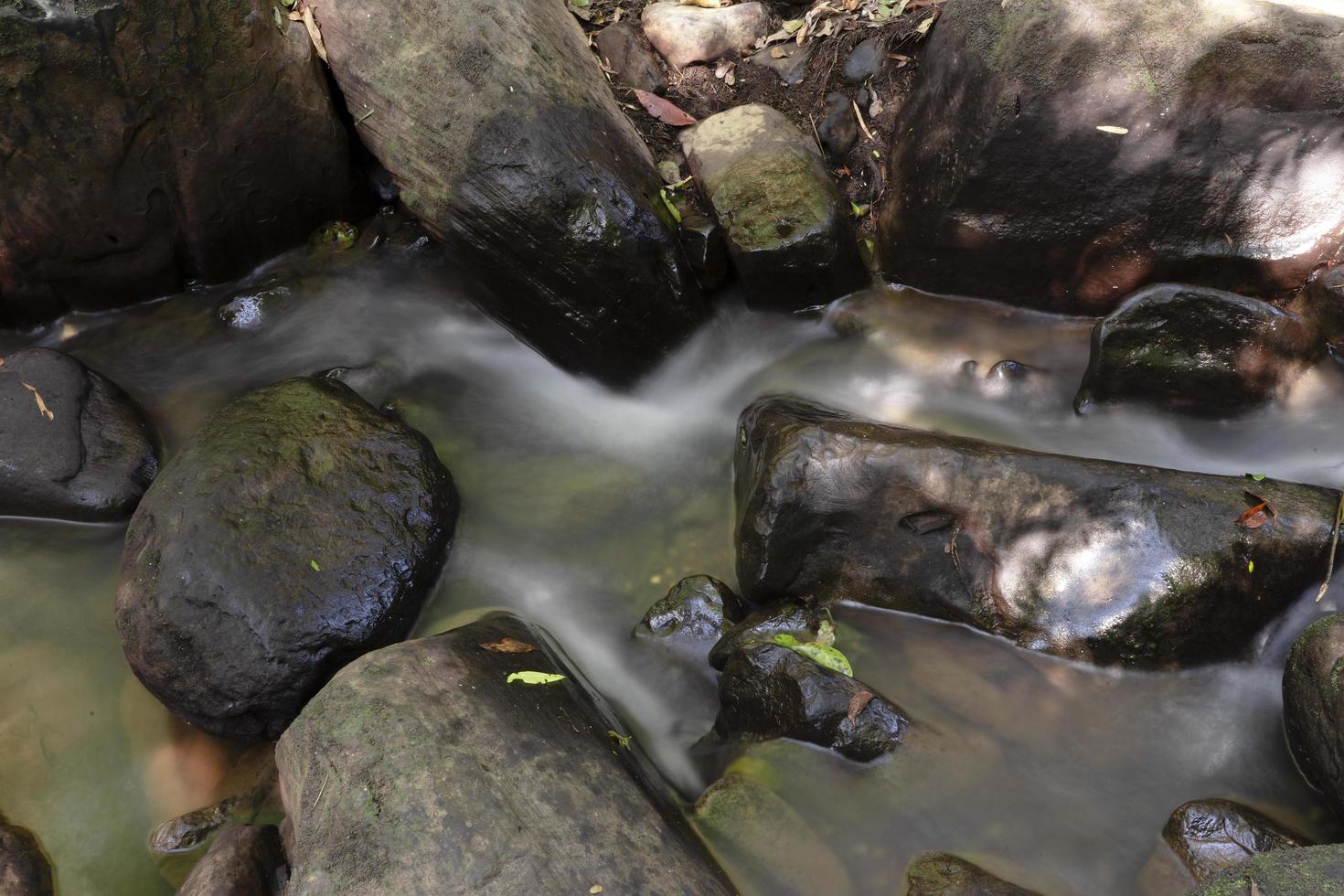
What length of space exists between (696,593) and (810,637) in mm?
569

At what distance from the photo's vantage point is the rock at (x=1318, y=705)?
10.6ft

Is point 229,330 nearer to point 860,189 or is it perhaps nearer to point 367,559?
point 367,559

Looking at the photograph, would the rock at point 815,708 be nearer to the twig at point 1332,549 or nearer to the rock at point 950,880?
the rock at point 950,880

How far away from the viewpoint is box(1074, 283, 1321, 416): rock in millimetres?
4379

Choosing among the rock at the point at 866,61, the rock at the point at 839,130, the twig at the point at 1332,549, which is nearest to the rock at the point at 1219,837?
the twig at the point at 1332,549

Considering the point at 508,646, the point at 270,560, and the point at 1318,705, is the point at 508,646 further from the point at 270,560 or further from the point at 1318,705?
the point at 1318,705

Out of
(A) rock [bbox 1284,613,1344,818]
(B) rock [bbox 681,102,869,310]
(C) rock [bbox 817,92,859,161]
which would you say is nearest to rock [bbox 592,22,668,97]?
(B) rock [bbox 681,102,869,310]

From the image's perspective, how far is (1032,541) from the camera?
383 centimetres

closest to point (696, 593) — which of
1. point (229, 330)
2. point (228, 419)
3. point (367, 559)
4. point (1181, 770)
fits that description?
point (367, 559)

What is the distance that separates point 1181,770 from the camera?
11.8 ft

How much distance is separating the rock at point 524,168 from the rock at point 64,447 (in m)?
2.00

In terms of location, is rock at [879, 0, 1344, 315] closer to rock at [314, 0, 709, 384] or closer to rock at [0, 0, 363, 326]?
rock at [314, 0, 709, 384]

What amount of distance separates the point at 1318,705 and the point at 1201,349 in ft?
6.01

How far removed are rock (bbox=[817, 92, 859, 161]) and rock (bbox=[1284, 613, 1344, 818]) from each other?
3595 millimetres
